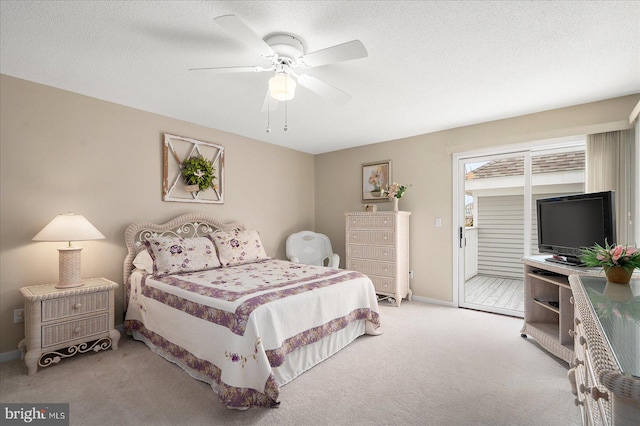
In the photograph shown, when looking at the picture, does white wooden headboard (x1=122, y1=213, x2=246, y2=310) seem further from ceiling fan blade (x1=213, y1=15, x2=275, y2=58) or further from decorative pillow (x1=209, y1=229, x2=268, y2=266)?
ceiling fan blade (x1=213, y1=15, x2=275, y2=58)

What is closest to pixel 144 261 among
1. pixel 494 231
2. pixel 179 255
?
pixel 179 255

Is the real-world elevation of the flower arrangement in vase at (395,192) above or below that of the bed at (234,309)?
above

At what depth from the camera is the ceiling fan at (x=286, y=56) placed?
179cm

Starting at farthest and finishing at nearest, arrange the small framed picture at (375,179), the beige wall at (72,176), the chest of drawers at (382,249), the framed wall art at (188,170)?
the small framed picture at (375,179) → the chest of drawers at (382,249) → the framed wall art at (188,170) → the beige wall at (72,176)

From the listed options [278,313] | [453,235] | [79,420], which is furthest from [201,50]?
[453,235]

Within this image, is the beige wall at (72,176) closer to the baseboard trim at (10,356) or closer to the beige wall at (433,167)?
the baseboard trim at (10,356)

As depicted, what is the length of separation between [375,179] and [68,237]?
4.08m

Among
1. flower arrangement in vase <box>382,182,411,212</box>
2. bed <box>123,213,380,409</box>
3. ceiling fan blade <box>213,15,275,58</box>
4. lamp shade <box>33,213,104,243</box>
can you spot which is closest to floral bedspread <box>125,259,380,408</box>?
bed <box>123,213,380,409</box>

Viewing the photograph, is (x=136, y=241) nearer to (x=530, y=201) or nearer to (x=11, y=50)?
(x=11, y=50)

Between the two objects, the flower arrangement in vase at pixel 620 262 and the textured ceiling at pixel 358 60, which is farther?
the textured ceiling at pixel 358 60

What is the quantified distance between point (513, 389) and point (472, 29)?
2.61 metres

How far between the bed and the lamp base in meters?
0.51

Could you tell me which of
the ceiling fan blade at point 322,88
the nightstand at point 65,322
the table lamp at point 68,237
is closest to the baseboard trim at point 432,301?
the ceiling fan blade at point 322,88

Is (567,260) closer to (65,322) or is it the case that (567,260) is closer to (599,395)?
(599,395)
